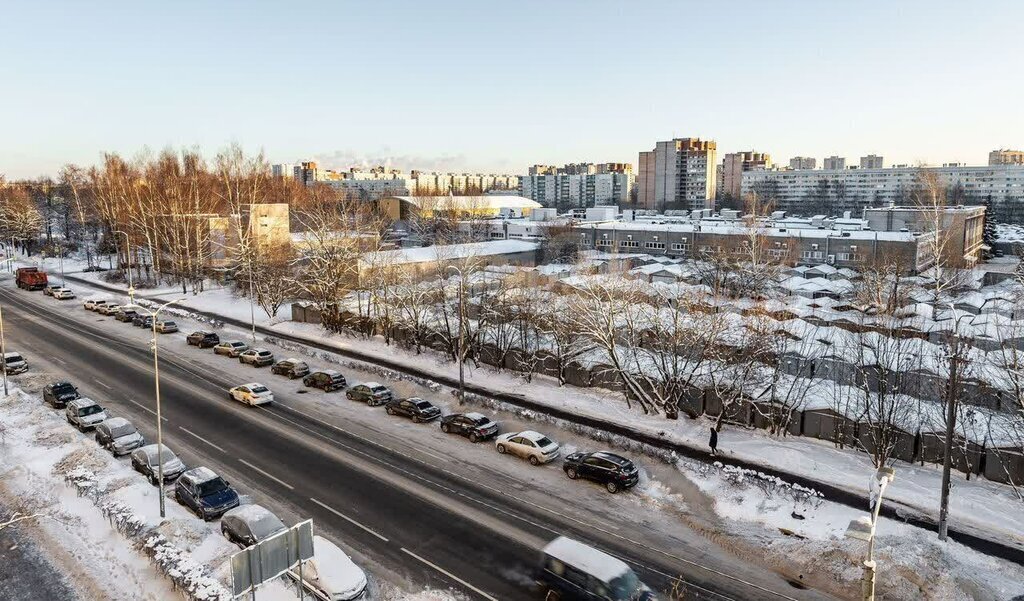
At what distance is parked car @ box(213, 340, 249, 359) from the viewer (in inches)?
1518

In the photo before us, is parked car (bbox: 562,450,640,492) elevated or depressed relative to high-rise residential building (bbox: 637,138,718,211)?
depressed

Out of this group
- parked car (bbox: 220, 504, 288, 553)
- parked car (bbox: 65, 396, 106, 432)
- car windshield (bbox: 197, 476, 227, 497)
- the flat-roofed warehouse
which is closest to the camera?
parked car (bbox: 220, 504, 288, 553)

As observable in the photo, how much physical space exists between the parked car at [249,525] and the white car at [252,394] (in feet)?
40.2

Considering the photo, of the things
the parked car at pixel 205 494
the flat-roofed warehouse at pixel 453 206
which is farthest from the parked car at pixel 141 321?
the flat-roofed warehouse at pixel 453 206

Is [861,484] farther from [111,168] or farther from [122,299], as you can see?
[111,168]

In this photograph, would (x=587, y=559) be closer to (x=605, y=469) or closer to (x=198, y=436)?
(x=605, y=469)

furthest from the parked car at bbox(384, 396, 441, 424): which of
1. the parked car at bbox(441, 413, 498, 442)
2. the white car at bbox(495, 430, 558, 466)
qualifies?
the white car at bbox(495, 430, 558, 466)

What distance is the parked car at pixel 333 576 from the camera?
14.8 meters

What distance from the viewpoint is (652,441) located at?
25.5 meters

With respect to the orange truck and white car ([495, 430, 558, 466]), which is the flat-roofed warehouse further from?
white car ([495, 430, 558, 466])

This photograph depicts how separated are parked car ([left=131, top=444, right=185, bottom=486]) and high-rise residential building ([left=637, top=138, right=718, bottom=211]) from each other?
146006 millimetres

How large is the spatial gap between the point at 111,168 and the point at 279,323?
40.5m

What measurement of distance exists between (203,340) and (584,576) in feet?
114

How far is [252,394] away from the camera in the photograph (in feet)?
97.4
